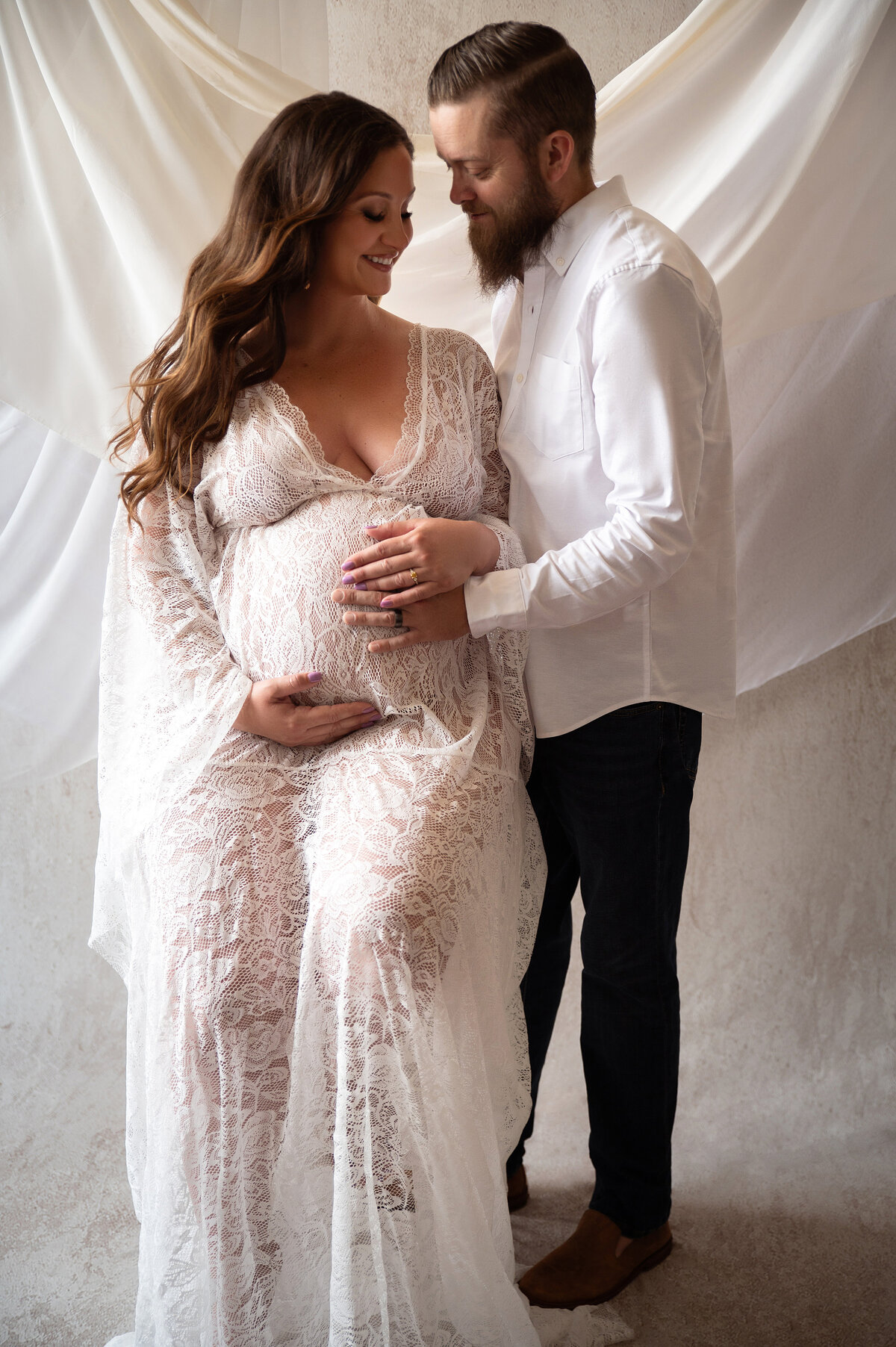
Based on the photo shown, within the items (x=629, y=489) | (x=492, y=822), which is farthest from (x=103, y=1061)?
(x=629, y=489)

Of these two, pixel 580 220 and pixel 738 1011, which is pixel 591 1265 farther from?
pixel 580 220

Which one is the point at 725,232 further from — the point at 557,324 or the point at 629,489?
the point at 629,489

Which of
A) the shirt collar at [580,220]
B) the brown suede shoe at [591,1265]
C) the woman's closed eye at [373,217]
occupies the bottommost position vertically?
the brown suede shoe at [591,1265]

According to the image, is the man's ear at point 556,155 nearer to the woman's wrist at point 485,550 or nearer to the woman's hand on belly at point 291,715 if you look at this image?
the woman's wrist at point 485,550

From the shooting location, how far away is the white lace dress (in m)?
1.31

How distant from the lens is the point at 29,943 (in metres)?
2.44

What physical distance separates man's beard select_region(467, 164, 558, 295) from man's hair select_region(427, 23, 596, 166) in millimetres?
60

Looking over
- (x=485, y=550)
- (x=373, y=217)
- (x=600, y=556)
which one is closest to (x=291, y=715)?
(x=485, y=550)

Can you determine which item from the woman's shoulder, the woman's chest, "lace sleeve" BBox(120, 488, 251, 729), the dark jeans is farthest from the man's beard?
the dark jeans

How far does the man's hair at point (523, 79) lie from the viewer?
1.54 meters

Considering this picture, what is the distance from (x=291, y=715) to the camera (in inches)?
60.1

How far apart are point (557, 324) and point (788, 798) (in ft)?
4.07

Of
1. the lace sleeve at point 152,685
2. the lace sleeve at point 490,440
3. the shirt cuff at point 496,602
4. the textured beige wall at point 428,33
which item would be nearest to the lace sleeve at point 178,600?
the lace sleeve at point 152,685

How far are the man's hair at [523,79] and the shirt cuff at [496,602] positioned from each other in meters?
0.66
